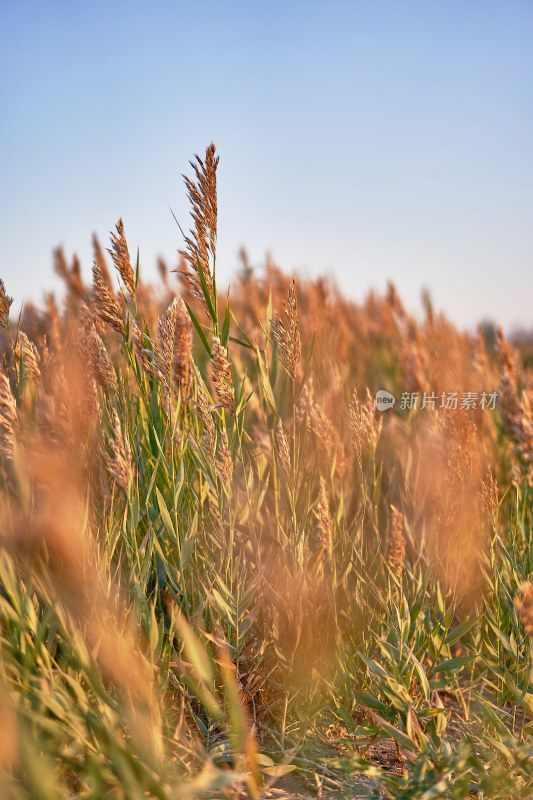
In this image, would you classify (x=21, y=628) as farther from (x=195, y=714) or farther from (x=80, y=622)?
(x=195, y=714)

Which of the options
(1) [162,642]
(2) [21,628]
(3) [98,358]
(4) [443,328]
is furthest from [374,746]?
(4) [443,328]

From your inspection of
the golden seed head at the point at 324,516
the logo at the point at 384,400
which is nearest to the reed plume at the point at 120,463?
the golden seed head at the point at 324,516

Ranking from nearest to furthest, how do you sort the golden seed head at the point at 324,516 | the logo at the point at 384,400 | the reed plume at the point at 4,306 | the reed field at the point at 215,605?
the reed field at the point at 215,605 < the golden seed head at the point at 324,516 < the reed plume at the point at 4,306 < the logo at the point at 384,400

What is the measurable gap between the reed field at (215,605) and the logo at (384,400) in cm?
131

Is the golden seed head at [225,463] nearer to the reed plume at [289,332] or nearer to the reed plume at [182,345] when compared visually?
the reed plume at [182,345]

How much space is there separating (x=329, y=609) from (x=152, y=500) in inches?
23.7

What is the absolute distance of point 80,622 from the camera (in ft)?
5.23

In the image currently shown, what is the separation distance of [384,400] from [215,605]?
2193 mm

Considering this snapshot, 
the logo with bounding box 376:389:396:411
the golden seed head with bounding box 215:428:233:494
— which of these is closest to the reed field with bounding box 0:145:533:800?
the golden seed head with bounding box 215:428:233:494

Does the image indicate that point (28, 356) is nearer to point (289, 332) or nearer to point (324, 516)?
point (289, 332)

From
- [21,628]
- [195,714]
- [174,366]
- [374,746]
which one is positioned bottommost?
[374,746]

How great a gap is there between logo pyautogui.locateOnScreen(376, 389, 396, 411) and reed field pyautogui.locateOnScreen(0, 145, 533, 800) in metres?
1.31

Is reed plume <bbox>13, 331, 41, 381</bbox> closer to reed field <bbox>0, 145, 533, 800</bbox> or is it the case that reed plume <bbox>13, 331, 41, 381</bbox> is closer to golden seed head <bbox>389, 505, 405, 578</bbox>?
reed field <bbox>0, 145, 533, 800</bbox>

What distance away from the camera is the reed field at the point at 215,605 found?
1.37 metres
